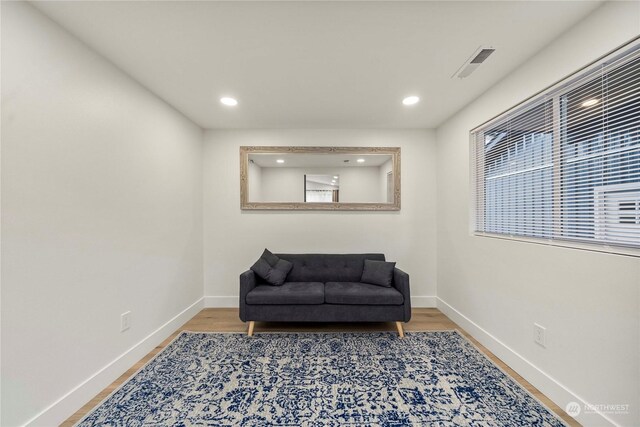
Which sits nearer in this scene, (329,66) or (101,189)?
(101,189)

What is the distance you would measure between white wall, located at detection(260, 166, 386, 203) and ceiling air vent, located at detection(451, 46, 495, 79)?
1.66 m

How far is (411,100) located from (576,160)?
1.53 metres

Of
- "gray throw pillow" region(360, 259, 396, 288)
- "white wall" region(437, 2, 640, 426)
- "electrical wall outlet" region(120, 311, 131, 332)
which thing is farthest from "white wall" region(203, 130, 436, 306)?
"electrical wall outlet" region(120, 311, 131, 332)

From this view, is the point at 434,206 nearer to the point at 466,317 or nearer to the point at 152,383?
the point at 466,317

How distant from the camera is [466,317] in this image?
2.89 meters

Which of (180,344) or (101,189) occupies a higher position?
(101,189)

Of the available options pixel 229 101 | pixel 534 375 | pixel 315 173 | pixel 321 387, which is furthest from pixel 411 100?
pixel 321 387

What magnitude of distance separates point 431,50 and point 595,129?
1.17m

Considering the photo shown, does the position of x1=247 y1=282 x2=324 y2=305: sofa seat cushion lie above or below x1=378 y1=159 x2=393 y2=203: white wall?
below

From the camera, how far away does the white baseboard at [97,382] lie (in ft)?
5.17

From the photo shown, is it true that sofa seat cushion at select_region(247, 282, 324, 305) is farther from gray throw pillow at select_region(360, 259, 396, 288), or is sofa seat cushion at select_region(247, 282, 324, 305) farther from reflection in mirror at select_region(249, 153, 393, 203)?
reflection in mirror at select_region(249, 153, 393, 203)

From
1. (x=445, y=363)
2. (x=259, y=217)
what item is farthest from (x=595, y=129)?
(x=259, y=217)

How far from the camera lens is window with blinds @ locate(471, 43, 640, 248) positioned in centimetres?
144

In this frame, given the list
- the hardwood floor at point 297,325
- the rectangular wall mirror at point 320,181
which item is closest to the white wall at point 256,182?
the rectangular wall mirror at point 320,181
